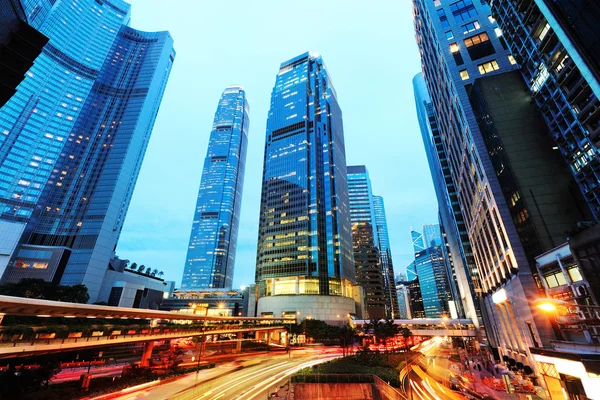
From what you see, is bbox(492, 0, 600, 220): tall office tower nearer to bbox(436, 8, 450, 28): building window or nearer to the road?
bbox(436, 8, 450, 28): building window

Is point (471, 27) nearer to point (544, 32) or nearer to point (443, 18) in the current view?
point (443, 18)

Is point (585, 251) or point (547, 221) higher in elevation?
point (547, 221)

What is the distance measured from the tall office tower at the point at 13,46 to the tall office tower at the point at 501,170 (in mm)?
55479

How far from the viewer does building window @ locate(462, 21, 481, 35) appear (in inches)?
2201

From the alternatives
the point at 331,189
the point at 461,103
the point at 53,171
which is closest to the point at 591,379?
the point at 461,103

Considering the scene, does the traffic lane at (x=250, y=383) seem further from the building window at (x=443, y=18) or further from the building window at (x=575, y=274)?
the building window at (x=443, y=18)

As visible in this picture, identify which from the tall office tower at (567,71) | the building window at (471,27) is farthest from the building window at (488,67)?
the building window at (471,27)

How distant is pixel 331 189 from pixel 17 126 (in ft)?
435

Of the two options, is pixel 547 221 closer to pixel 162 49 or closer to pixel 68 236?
pixel 68 236

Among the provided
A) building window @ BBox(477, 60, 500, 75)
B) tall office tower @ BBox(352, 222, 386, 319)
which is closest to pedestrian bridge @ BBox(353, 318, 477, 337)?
building window @ BBox(477, 60, 500, 75)

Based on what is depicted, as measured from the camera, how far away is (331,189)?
444 ft

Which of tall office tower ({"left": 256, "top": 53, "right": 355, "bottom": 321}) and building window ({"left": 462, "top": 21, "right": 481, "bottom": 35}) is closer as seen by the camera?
building window ({"left": 462, "top": 21, "right": 481, "bottom": 35})

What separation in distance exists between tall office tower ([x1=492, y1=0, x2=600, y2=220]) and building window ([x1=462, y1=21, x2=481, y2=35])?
1319cm

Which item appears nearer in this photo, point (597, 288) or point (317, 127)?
point (597, 288)
